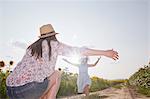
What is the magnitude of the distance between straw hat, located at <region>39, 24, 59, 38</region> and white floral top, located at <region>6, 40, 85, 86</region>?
8cm

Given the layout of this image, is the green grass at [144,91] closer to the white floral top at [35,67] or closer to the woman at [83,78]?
the woman at [83,78]

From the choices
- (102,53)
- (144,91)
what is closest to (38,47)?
(102,53)

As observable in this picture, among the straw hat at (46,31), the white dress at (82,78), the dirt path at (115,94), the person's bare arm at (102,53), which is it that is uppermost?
the straw hat at (46,31)

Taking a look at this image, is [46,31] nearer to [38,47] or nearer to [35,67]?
[38,47]

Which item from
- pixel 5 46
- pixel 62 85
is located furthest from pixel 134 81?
pixel 5 46

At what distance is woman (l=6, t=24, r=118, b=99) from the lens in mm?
2662

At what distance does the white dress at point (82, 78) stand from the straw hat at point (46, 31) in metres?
0.41

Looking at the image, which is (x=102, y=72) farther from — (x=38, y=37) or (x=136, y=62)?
(x=38, y=37)

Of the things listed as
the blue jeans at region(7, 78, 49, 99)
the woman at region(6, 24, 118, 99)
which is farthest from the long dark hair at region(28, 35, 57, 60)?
the blue jeans at region(7, 78, 49, 99)

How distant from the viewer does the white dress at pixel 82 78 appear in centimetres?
275

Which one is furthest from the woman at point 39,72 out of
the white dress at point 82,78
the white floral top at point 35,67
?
the white dress at point 82,78

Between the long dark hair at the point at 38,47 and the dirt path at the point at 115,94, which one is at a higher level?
the long dark hair at the point at 38,47

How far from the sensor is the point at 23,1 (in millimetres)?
2859

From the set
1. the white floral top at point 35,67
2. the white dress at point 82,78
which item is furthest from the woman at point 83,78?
the white floral top at point 35,67
